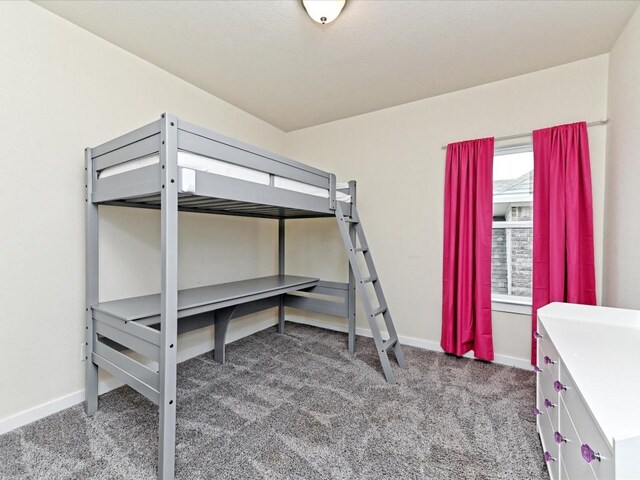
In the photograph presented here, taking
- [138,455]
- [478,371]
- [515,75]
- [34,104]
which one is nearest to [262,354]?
[138,455]

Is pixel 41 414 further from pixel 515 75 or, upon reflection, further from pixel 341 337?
pixel 515 75

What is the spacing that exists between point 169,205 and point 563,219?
2.66 meters

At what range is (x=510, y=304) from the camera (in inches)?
96.4

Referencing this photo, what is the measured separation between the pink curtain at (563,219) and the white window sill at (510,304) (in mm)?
117

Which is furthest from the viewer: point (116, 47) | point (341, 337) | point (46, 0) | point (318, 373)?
point (341, 337)

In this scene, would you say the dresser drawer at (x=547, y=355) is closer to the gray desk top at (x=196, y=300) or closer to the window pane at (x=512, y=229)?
the window pane at (x=512, y=229)

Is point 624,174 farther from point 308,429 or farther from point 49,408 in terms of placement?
point 49,408

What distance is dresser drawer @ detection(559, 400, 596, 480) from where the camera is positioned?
0.89m

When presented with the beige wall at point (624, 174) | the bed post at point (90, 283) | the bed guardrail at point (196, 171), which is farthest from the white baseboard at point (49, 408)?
the beige wall at point (624, 174)

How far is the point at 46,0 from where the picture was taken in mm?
1657

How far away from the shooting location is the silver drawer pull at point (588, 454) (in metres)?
0.80

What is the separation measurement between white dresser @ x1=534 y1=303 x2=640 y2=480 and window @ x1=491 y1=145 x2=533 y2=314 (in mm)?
838

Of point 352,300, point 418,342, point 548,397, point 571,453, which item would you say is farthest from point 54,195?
point 418,342

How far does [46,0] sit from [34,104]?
0.59 m
